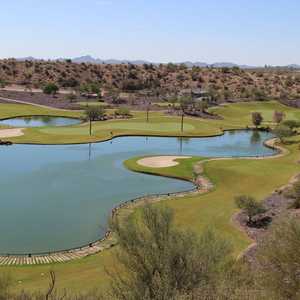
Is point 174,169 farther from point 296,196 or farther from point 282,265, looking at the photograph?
point 282,265

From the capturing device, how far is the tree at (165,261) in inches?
721

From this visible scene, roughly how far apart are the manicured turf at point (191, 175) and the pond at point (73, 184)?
3.97 meters

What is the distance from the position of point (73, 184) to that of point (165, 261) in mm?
35186

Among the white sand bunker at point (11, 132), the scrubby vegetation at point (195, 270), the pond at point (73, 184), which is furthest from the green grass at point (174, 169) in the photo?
the scrubby vegetation at point (195, 270)

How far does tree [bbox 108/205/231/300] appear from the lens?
1833 centimetres

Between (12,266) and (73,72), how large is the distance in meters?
141

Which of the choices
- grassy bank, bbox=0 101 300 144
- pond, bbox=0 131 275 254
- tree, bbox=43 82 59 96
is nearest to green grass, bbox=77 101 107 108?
grassy bank, bbox=0 101 300 144

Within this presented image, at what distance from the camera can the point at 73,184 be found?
53.1 metres

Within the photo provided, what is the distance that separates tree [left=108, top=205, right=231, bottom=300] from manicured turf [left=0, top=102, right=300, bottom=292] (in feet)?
22.2

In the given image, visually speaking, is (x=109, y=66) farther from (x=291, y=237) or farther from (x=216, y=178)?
(x=291, y=237)

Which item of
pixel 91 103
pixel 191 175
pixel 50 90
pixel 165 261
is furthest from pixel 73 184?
pixel 50 90

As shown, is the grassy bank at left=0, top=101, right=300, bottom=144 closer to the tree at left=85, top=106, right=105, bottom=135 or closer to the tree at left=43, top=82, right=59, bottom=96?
the tree at left=85, top=106, right=105, bottom=135

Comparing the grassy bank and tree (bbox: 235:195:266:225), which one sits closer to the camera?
tree (bbox: 235:195:266:225)

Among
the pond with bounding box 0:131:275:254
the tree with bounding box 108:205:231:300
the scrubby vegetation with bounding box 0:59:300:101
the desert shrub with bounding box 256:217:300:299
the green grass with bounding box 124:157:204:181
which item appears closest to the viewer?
the desert shrub with bounding box 256:217:300:299
